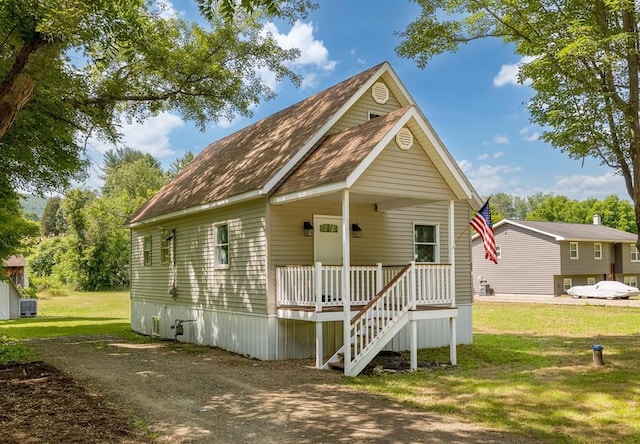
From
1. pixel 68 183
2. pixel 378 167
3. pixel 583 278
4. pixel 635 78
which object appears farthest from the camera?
pixel 583 278

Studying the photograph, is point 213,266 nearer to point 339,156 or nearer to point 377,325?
point 339,156

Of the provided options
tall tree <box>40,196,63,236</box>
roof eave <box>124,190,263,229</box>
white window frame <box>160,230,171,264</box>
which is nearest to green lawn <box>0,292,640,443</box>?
roof eave <box>124,190,263,229</box>

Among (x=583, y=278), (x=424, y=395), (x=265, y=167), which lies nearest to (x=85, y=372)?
(x=265, y=167)

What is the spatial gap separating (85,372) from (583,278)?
3593 centimetres

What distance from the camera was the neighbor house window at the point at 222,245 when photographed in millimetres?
14078

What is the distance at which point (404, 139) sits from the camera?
36.1 feet

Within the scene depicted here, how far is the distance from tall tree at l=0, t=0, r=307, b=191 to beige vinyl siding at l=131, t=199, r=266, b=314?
3615 millimetres

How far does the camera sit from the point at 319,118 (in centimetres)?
1345

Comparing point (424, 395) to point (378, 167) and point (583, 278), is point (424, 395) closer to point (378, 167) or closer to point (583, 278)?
point (378, 167)

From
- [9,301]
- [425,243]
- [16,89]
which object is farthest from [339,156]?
[9,301]

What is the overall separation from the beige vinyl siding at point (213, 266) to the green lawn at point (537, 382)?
3841 millimetres

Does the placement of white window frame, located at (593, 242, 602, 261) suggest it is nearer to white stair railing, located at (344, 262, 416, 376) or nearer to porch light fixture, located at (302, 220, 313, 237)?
porch light fixture, located at (302, 220, 313, 237)

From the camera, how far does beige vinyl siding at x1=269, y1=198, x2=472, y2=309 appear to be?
1248 cm

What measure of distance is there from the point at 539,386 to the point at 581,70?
323 inches
